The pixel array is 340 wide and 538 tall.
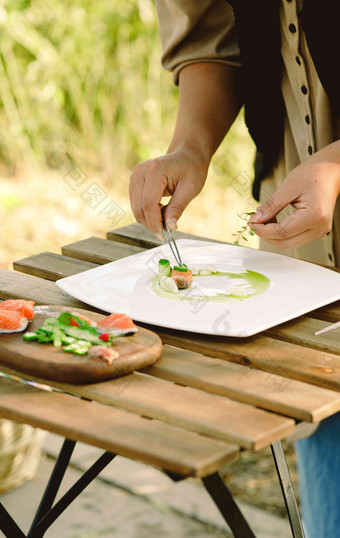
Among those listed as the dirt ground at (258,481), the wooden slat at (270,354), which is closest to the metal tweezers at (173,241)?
the wooden slat at (270,354)

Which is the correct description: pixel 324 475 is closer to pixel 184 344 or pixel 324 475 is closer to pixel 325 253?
pixel 325 253

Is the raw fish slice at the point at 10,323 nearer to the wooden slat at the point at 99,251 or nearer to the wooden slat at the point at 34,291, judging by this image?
the wooden slat at the point at 34,291

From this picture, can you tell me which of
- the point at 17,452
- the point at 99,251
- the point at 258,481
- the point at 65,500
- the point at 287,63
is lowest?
the point at 258,481

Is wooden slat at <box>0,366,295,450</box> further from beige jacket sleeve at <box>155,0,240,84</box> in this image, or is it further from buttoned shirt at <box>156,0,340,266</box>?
beige jacket sleeve at <box>155,0,240,84</box>

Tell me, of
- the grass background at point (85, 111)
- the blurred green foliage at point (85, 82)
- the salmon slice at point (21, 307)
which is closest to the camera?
the salmon slice at point (21, 307)

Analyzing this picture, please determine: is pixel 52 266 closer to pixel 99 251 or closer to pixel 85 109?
pixel 99 251

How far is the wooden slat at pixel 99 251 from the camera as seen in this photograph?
5.45 feet

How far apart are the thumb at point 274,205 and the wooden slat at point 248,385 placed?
0.36 m

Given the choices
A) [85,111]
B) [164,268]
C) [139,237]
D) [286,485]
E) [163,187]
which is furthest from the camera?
[85,111]

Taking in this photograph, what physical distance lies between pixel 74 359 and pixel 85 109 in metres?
3.53

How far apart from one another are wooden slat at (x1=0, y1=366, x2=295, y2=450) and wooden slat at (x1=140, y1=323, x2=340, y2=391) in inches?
5.8

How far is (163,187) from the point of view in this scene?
59.4 inches

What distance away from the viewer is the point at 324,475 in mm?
1686

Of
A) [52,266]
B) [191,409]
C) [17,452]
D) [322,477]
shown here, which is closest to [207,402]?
[191,409]
